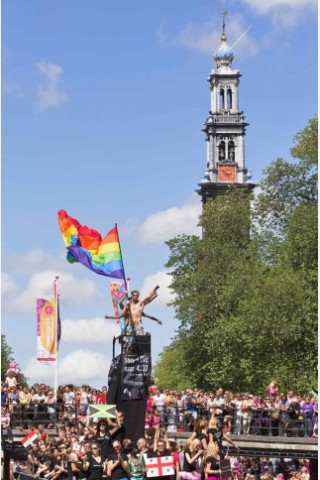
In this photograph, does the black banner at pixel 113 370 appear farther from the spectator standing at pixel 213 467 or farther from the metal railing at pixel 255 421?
the metal railing at pixel 255 421

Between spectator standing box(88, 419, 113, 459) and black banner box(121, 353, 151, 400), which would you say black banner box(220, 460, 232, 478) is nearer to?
spectator standing box(88, 419, 113, 459)

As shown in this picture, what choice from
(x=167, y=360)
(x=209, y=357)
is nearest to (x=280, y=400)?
(x=209, y=357)

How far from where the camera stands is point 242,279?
2458 inches

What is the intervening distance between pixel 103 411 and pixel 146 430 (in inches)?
79.3

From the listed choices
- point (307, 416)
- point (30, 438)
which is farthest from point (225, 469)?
point (307, 416)

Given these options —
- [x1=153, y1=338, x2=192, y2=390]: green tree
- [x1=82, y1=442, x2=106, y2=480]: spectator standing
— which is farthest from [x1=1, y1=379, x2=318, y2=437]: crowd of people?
[x1=153, y1=338, x2=192, y2=390]: green tree

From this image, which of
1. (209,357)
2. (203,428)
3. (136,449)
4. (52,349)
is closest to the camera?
(136,449)

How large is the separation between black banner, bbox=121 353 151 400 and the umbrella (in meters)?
1.15

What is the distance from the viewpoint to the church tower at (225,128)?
431 ft

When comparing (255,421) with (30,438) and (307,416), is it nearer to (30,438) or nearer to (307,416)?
(307,416)

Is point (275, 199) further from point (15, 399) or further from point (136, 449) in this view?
point (136, 449)

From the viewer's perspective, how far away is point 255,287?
59969 mm

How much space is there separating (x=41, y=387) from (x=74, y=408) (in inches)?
62.9

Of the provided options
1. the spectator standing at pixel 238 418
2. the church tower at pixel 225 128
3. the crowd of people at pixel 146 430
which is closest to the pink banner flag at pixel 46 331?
the crowd of people at pixel 146 430
